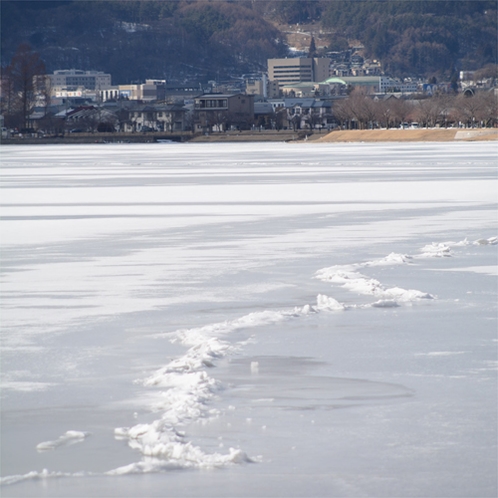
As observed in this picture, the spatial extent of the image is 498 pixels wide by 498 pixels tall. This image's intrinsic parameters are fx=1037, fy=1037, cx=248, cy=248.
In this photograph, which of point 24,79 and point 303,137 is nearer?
point 303,137

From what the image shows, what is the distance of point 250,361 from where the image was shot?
5926mm

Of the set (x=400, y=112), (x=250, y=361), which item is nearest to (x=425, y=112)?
(x=400, y=112)

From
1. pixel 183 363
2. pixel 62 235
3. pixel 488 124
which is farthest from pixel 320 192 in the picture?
pixel 488 124

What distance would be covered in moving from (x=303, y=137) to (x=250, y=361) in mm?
80558

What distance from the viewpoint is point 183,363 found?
5777mm

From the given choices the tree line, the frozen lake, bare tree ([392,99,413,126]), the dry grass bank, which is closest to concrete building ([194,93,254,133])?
the tree line

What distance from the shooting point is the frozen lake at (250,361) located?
4086mm

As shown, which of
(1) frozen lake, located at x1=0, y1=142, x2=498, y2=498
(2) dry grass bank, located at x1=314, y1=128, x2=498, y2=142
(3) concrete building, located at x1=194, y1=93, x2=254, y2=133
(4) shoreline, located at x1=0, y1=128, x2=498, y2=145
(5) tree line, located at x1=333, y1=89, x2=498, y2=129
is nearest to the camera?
(1) frozen lake, located at x1=0, y1=142, x2=498, y2=498

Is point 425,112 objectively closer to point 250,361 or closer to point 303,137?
point 303,137

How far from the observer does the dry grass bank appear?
66000mm

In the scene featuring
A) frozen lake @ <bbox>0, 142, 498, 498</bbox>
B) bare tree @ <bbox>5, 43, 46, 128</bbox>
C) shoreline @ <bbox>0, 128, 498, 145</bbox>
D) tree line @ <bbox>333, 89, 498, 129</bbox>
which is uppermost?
bare tree @ <bbox>5, 43, 46, 128</bbox>

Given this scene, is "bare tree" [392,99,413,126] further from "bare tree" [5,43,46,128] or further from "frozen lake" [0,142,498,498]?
"frozen lake" [0,142,498,498]

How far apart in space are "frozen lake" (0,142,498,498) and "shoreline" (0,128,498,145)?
179ft

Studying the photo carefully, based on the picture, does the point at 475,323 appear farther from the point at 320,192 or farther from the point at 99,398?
the point at 320,192
